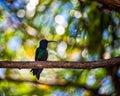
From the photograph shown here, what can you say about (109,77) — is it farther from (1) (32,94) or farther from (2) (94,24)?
(1) (32,94)

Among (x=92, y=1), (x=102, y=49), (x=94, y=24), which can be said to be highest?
(x=92, y=1)

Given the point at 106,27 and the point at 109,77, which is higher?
the point at 106,27

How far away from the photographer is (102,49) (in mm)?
4074

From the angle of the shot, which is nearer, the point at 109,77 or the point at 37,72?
the point at 37,72

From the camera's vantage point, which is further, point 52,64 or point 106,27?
point 106,27

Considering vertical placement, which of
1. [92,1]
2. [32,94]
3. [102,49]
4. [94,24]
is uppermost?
[92,1]

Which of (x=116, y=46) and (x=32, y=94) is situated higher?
(x=116, y=46)

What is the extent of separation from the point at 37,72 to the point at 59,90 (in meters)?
1.79

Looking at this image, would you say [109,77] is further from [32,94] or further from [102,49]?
[32,94]

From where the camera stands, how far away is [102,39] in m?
4.04

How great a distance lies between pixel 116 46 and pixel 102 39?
0.61 ft

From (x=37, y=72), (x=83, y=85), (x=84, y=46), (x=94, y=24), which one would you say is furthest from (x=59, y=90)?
(x=37, y=72)

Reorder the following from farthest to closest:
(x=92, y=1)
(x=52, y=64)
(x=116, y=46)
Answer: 1. (x=116, y=46)
2. (x=92, y=1)
3. (x=52, y=64)

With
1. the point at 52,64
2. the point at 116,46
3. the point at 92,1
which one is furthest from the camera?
the point at 116,46
